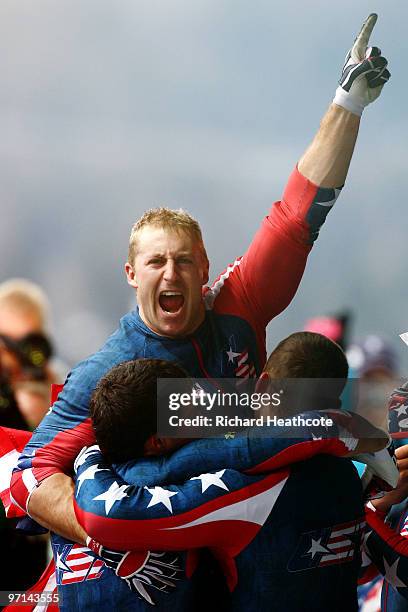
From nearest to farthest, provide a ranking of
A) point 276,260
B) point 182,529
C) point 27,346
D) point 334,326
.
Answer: point 182,529, point 276,260, point 334,326, point 27,346

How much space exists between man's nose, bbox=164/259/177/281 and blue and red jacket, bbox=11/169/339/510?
0.08 metres

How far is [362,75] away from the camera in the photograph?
4.17 feet

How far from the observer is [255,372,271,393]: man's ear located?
1.27m

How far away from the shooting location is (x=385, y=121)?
1391 millimetres

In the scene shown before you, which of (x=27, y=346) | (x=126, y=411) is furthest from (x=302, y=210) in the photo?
(x=27, y=346)

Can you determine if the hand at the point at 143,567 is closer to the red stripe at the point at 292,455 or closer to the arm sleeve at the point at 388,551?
the red stripe at the point at 292,455

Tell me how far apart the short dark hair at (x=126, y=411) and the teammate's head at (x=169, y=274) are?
0.57 feet

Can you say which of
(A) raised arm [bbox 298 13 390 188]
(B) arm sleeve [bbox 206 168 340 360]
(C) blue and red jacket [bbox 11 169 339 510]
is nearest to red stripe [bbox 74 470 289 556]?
(C) blue and red jacket [bbox 11 169 339 510]

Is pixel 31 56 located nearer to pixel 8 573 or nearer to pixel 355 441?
pixel 355 441

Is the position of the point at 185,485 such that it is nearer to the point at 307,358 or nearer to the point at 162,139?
the point at 307,358

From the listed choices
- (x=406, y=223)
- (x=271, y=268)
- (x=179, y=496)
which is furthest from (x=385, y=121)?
(x=179, y=496)

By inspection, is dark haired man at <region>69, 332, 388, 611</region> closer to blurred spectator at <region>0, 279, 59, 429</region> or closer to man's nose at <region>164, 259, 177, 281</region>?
man's nose at <region>164, 259, 177, 281</region>

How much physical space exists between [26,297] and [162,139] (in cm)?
36

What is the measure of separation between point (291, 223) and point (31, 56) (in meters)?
0.52
